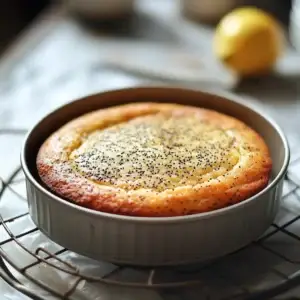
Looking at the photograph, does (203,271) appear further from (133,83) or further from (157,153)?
(133,83)

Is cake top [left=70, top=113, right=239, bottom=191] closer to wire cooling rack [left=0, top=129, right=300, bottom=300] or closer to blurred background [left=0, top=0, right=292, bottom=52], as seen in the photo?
wire cooling rack [left=0, top=129, right=300, bottom=300]

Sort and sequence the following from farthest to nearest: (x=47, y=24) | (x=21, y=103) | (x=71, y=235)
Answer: (x=47, y=24), (x=21, y=103), (x=71, y=235)

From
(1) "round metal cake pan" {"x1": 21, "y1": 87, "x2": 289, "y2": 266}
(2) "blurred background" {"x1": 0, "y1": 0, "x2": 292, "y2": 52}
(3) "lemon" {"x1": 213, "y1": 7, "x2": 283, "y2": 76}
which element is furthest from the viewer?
(2) "blurred background" {"x1": 0, "y1": 0, "x2": 292, "y2": 52}

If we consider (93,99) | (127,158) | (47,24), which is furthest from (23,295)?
(47,24)

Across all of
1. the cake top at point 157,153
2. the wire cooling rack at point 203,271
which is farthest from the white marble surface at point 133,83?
the cake top at point 157,153

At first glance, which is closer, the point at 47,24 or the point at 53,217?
the point at 53,217

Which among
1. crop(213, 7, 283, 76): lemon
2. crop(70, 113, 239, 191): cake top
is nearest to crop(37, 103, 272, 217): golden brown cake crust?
crop(70, 113, 239, 191): cake top

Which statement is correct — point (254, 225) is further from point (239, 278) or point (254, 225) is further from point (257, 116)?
point (257, 116)

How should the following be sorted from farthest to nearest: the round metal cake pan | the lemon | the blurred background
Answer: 1. the blurred background
2. the lemon
3. the round metal cake pan
